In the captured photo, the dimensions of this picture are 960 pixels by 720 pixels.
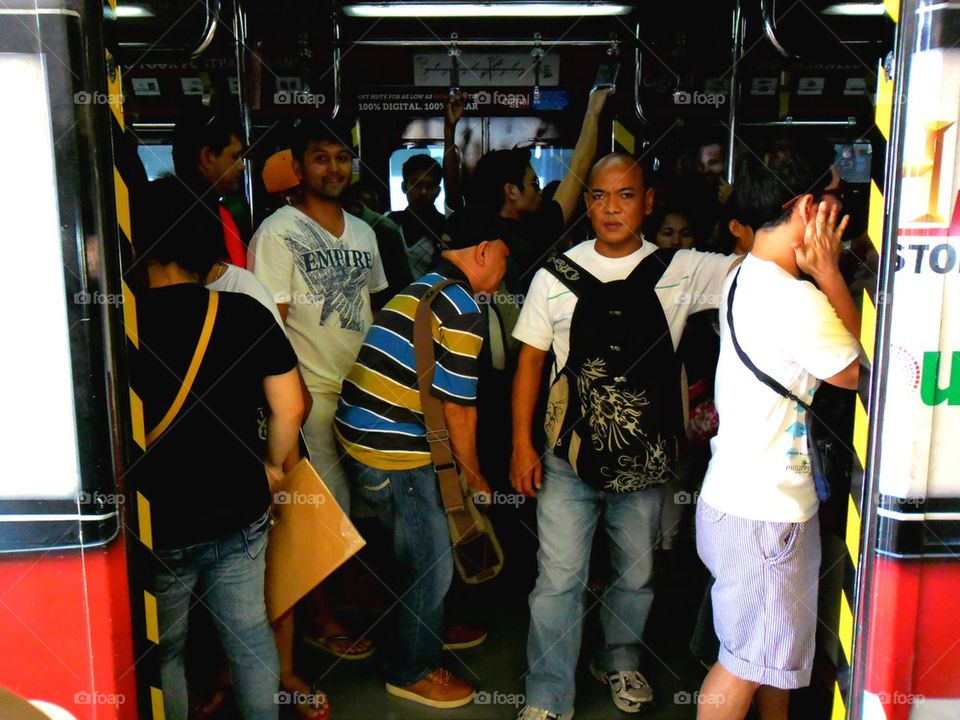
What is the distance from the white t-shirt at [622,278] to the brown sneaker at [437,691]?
1.22 meters

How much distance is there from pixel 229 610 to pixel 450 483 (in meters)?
0.80

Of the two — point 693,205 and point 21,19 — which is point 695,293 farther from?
point 21,19

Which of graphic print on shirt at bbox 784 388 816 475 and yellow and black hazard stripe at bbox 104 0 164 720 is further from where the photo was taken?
graphic print on shirt at bbox 784 388 816 475

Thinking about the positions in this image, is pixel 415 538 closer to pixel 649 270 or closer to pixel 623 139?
pixel 649 270

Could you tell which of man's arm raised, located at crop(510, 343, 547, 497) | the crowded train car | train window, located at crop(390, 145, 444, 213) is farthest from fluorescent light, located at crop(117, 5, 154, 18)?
man's arm raised, located at crop(510, 343, 547, 497)

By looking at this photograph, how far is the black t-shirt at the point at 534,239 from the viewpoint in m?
3.52

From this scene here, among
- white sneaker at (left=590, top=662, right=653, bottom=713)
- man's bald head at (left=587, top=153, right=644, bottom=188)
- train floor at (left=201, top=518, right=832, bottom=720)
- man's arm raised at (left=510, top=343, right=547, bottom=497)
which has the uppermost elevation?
man's bald head at (left=587, top=153, right=644, bottom=188)

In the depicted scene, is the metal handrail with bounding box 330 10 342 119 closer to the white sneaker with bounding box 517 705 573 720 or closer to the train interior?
the train interior

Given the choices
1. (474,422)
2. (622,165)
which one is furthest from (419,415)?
(622,165)

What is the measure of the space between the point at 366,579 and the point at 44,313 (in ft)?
7.81

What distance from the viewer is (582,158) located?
343 cm

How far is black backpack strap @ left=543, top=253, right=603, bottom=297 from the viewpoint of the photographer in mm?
2732

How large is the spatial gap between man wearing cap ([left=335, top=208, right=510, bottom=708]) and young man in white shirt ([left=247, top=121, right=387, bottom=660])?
0.29m

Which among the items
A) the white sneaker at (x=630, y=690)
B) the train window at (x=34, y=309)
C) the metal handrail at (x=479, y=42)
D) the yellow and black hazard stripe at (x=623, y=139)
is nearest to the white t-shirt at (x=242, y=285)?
the train window at (x=34, y=309)
